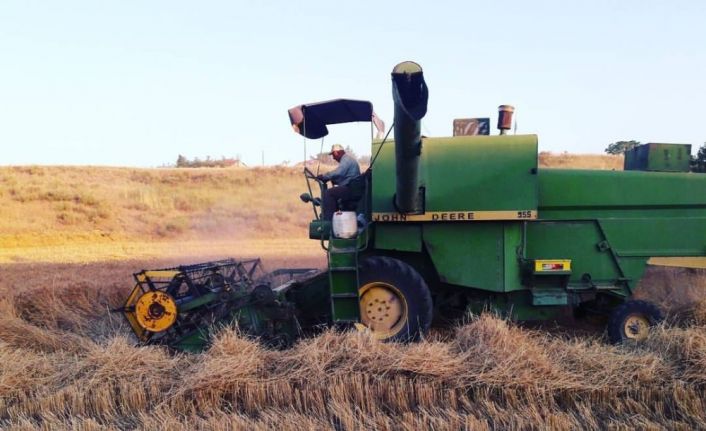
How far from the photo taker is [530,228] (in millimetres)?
6371

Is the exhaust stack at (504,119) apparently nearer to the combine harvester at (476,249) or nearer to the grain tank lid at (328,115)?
the combine harvester at (476,249)

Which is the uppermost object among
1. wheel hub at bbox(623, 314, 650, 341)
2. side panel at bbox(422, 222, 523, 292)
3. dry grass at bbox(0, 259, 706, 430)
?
side panel at bbox(422, 222, 523, 292)

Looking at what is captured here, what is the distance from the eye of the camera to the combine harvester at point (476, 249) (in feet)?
19.9

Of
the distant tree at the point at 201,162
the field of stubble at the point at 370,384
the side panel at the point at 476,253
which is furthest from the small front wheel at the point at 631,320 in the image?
the distant tree at the point at 201,162

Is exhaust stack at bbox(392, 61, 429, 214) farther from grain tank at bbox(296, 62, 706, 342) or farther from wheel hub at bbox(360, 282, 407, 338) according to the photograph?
wheel hub at bbox(360, 282, 407, 338)

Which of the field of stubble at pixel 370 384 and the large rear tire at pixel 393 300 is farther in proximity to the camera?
the large rear tire at pixel 393 300

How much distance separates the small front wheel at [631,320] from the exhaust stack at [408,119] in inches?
98.1

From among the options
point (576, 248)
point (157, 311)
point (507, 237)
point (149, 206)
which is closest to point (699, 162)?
point (576, 248)

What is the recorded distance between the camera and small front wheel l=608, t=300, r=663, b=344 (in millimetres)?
6070

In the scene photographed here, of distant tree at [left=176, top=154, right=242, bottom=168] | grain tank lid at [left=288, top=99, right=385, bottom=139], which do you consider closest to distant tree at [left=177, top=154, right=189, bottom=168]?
distant tree at [left=176, top=154, right=242, bottom=168]

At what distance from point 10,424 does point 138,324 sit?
5.66 ft

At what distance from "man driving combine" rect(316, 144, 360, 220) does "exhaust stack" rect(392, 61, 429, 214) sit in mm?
1096

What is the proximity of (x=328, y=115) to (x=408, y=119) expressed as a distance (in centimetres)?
249

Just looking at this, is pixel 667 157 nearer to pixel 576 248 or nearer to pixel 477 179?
pixel 576 248
